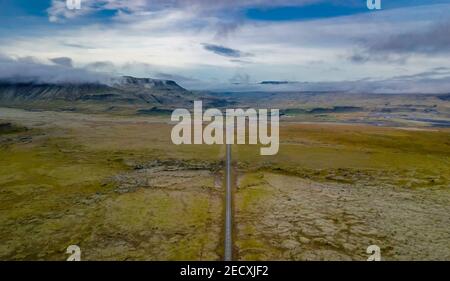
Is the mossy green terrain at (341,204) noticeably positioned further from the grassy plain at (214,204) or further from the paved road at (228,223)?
the paved road at (228,223)

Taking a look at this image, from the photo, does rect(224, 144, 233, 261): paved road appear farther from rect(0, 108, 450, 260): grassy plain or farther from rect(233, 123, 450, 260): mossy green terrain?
rect(233, 123, 450, 260): mossy green terrain

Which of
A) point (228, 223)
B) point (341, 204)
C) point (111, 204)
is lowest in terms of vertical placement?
point (228, 223)

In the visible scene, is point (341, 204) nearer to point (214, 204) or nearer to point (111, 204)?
point (214, 204)

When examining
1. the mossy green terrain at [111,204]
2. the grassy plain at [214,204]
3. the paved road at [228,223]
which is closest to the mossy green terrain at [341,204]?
the grassy plain at [214,204]

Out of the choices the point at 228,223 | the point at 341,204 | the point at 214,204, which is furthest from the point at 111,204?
the point at 341,204

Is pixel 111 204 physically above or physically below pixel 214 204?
above

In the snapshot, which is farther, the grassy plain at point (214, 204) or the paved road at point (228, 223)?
the grassy plain at point (214, 204)

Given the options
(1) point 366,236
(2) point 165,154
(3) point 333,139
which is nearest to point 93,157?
(2) point 165,154

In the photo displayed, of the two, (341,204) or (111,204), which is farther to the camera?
(341,204)

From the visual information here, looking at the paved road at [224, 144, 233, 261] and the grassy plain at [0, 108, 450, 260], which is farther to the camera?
the grassy plain at [0, 108, 450, 260]

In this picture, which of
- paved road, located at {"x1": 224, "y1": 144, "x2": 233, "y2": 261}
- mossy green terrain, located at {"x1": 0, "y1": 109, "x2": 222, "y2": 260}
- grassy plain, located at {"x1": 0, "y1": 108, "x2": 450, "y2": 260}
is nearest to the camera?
paved road, located at {"x1": 224, "y1": 144, "x2": 233, "y2": 261}

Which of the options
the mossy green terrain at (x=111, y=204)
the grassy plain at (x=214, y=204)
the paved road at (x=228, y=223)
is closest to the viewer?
the paved road at (x=228, y=223)

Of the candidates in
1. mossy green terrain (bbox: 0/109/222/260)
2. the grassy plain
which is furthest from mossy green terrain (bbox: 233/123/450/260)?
mossy green terrain (bbox: 0/109/222/260)
